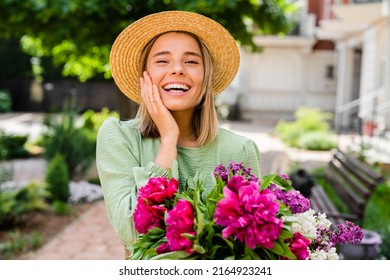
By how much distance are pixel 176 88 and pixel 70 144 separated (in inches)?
280

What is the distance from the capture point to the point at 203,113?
6.01 feet

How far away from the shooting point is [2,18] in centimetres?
876

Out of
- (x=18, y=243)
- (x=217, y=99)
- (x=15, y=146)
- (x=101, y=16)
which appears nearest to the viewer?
(x=18, y=243)

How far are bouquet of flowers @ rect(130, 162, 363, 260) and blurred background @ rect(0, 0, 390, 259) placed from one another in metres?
3.32

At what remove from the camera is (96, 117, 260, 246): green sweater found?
154 cm

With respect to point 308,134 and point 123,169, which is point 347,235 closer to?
point 123,169

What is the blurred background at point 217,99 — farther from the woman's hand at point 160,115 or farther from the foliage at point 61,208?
the woman's hand at point 160,115

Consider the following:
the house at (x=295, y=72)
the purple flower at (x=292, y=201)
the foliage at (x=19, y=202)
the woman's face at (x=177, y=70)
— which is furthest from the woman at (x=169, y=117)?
the house at (x=295, y=72)

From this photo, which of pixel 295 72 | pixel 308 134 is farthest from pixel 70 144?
pixel 295 72

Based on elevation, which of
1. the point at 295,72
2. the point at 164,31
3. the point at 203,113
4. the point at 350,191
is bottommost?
the point at 295,72

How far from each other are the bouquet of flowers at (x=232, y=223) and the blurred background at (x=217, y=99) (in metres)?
3.32

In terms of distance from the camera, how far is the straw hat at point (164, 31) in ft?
5.74

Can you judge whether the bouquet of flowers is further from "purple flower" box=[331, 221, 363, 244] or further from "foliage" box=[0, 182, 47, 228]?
"foliage" box=[0, 182, 47, 228]
